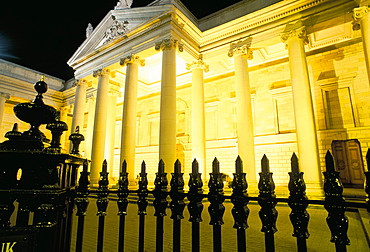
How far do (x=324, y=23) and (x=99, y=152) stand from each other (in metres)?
15.6

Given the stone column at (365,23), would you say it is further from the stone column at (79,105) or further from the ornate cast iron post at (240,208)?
the stone column at (79,105)

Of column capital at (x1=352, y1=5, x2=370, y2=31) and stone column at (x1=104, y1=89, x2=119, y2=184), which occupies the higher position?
column capital at (x1=352, y1=5, x2=370, y2=31)

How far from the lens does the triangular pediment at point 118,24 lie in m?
13.4

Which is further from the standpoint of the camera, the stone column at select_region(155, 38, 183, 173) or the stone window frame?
the stone window frame

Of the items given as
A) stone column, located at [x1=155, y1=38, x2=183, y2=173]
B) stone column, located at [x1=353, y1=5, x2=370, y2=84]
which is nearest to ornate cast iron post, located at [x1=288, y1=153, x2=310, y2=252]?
stone column, located at [x1=155, y1=38, x2=183, y2=173]

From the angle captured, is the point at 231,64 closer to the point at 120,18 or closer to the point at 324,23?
the point at 324,23

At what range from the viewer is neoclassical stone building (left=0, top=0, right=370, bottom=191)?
35.7 ft

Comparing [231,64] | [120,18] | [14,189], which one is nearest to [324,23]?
[231,64]

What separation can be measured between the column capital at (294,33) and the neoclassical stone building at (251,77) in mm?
57

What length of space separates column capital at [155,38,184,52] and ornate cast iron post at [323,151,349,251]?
1186 cm

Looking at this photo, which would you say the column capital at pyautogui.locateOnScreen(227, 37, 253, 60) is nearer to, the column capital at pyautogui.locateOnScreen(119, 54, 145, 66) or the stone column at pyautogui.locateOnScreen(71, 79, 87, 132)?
the column capital at pyautogui.locateOnScreen(119, 54, 145, 66)

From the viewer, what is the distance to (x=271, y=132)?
1572cm

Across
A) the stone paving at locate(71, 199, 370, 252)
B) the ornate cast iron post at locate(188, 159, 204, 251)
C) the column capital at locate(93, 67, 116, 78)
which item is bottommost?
the stone paving at locate(71, 199, 370, 252)

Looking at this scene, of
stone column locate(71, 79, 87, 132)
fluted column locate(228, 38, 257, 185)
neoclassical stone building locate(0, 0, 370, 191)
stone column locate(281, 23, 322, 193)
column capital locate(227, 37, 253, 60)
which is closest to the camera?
stone column locate(281, 23, 322, 193)
